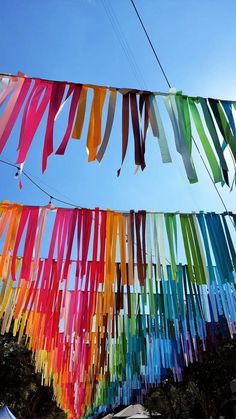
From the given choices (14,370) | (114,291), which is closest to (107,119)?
(114,291)

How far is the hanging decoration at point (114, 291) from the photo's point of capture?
4375mm

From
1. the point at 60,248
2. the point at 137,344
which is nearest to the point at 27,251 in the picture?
the point at 60,248

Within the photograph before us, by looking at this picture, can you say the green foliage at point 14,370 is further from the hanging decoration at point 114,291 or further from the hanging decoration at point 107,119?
the hanging decoration at point 107,119

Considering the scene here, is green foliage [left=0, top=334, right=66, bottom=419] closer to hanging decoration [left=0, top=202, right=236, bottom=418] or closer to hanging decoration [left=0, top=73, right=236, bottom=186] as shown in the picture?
hanging decoration [left=0, top=202, right=236, bottom=418]

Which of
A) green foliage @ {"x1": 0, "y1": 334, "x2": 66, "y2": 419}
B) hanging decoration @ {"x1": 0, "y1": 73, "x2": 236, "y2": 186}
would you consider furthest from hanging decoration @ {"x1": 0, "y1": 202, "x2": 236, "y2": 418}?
A: green foliage @ {"x1": 0, "y1": 334, "x2": 66, "y2": 419}

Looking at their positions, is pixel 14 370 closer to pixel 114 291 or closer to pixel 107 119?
pixel 114 291

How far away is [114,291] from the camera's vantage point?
215 inches

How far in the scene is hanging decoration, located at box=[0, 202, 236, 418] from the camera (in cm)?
438

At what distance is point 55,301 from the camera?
5605mm

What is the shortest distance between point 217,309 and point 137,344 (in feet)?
7.77

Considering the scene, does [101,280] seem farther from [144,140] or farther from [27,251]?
[144,140]

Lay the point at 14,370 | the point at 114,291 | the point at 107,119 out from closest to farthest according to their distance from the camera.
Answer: the point at 107,119, the point at 114,291, the point at 14,370

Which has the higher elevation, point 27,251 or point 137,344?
point 137,344

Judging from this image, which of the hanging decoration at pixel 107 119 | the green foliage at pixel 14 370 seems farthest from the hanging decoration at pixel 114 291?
the green foliage at pixel 14 370
